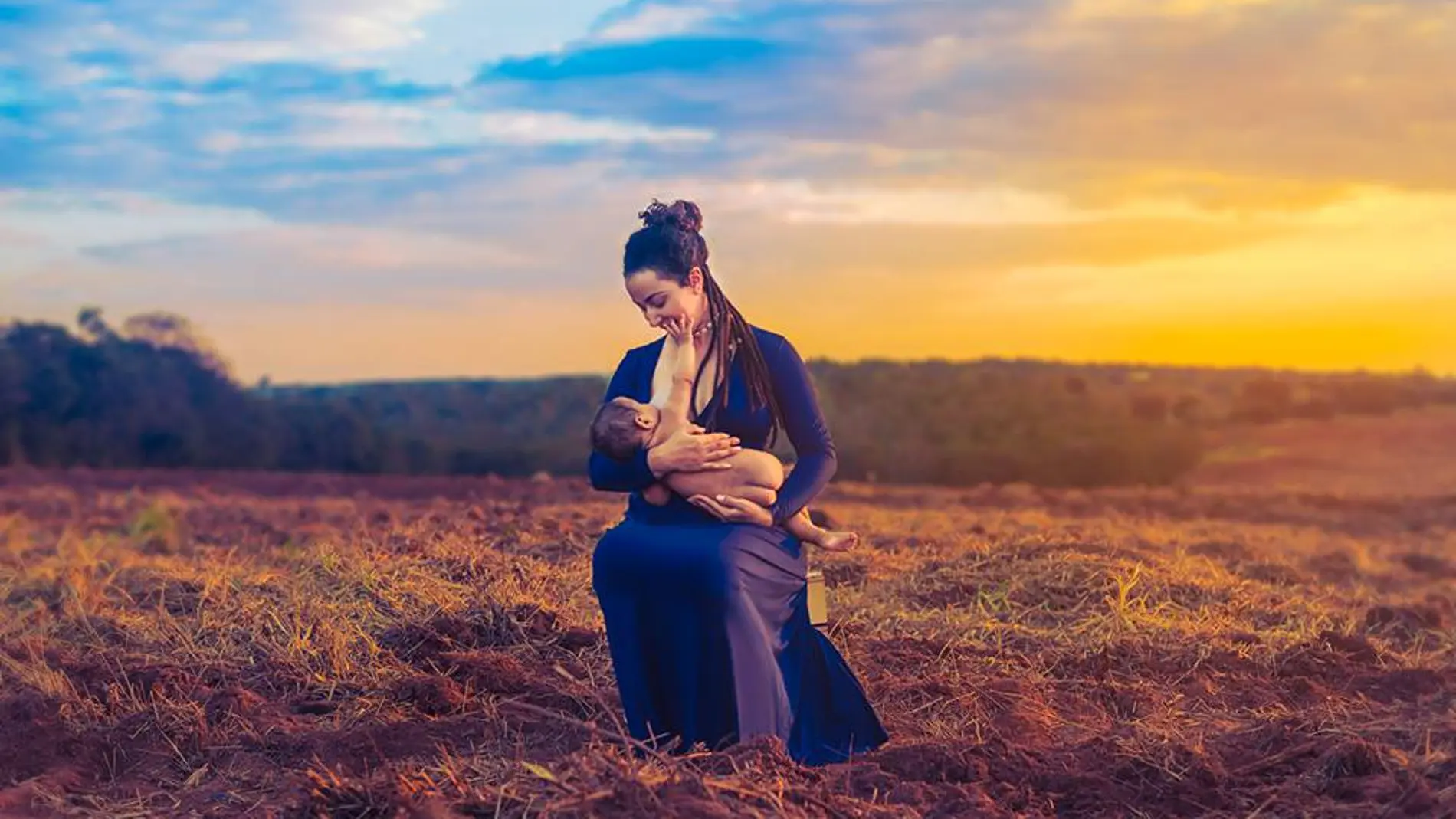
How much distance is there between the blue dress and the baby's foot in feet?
0.34

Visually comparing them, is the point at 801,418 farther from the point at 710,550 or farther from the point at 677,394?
the point at 710,550

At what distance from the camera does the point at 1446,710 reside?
6.45 meters

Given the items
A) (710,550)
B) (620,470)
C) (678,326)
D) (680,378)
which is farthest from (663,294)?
(710,550)

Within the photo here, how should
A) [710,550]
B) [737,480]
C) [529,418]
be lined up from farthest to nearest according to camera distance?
[529,418] → [737,480] → [710,550]

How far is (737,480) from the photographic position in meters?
4.92

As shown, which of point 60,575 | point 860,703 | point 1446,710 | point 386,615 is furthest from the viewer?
point 60,575

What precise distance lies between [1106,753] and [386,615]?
385cm

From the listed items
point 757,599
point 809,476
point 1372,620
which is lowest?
point 1372,620

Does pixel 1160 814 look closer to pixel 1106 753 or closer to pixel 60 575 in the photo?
pixel 1106 753

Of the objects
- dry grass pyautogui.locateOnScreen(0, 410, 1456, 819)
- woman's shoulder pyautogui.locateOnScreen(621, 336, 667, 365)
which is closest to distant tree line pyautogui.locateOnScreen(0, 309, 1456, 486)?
dry grass pyautogui.locateOnScreen(0, 410, 1456, 819)

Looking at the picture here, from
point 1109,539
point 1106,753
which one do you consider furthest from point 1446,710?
point 1109,539

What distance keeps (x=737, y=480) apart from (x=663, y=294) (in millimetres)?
647

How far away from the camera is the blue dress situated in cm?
489

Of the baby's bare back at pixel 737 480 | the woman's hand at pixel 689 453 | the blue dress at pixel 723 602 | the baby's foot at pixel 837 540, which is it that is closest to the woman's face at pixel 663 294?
the blue dress at pixel 723 602
